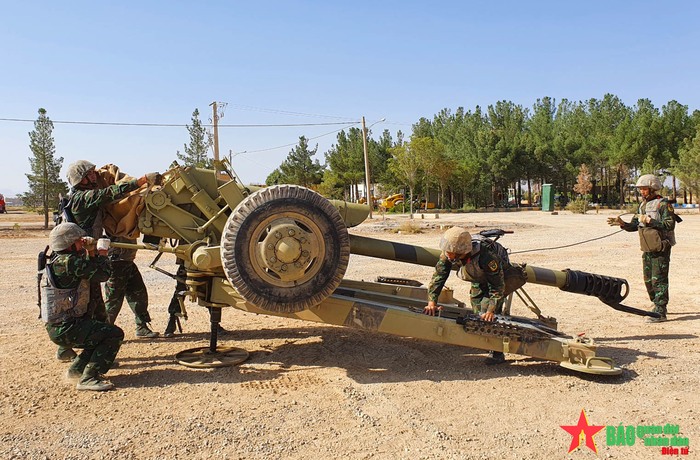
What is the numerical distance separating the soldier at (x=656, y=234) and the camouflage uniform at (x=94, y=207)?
5.97 metres

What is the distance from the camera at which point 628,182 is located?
165 ft

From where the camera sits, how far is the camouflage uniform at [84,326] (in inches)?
188

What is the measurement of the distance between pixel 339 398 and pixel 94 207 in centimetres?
291

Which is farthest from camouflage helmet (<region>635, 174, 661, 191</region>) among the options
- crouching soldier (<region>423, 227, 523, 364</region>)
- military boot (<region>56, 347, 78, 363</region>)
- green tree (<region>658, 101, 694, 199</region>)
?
green tree (<region>658, 101, 694, 199</region>)

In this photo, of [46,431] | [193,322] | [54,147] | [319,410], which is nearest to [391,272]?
[193,322]

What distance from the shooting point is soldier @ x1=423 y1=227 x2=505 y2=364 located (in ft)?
17.1

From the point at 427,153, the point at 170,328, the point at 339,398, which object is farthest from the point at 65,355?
the point at 427,153

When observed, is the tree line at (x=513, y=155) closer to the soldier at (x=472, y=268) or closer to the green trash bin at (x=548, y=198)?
the green trash bin at (x=548, y=198)

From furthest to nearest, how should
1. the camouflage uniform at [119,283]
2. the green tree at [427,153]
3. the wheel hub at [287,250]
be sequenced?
the green tree at [427,153]
the camouflage uniform at [119,283]
the wheel hub at [287,250]

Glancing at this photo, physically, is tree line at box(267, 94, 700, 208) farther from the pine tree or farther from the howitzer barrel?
the howitzer barrel

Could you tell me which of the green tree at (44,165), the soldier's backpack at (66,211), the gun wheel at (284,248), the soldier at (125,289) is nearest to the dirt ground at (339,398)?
the soldier at (125,289)

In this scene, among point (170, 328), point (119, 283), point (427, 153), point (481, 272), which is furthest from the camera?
point (427, 153)

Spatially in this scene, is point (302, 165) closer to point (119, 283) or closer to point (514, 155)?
point (514, 155)

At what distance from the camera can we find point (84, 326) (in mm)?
4887
